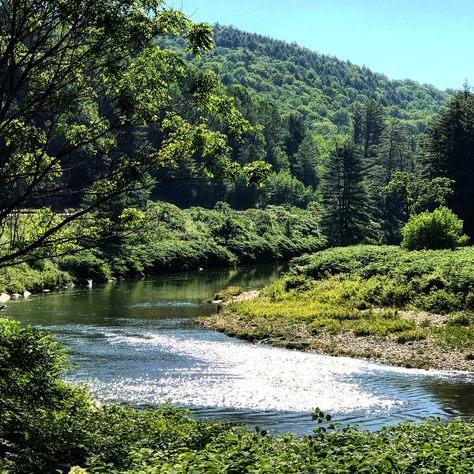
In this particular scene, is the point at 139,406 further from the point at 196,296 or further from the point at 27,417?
the point at 196,296

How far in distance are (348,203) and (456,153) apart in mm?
17987

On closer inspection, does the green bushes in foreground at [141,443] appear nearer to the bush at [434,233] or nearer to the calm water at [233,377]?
the calm water at [233,377]

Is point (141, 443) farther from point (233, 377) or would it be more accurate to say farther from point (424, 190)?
point (424, 190)

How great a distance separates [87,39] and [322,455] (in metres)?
9.47

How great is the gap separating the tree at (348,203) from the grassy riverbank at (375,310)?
43.2 meters

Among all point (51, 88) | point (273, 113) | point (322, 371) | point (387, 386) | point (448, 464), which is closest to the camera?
point (448, 464)

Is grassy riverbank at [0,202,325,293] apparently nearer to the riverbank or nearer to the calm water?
the calm water

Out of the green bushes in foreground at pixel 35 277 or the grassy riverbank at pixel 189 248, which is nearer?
the green bushes in foreground at pixel 35 277

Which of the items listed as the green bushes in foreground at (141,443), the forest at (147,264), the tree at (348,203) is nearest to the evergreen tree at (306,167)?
the tree at (348,203)

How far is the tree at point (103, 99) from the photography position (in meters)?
11.4

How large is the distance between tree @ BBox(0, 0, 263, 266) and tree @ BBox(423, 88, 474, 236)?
71178 millimetres

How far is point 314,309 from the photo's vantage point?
121 feet

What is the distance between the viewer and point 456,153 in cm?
8119

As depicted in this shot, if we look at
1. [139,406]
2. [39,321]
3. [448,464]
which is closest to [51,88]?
[448,464]
